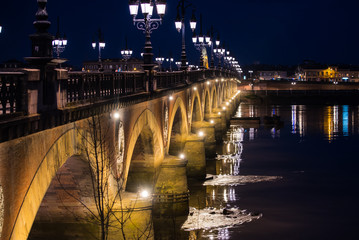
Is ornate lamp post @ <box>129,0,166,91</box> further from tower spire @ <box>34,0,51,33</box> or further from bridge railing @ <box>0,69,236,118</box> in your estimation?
tower spire @ <box>34,0,51,33</box>

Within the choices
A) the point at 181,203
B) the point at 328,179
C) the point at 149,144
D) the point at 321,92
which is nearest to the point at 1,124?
the point at 149,144

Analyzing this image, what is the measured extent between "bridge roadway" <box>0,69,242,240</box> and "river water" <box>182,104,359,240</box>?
3.01 metres

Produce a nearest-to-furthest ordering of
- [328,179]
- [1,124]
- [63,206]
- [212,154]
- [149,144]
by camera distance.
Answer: [1,124], [63,206], [149,144], [328,179], [212,154]

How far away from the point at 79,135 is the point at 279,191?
23.3 metres

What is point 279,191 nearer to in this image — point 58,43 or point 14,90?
point 58,43

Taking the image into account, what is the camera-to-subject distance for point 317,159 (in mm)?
49844

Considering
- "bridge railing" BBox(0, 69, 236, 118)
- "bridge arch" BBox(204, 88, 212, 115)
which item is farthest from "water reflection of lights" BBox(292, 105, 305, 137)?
"bridge railing" BBox(0, 69, 236, 118)

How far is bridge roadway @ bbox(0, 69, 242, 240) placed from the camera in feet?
31.9

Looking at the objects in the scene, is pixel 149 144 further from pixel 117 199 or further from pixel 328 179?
pixel 328 179

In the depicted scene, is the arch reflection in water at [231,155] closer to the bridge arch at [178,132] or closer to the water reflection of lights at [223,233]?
the bridge arch at [178,132]

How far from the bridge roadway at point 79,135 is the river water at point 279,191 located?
301 centimetres

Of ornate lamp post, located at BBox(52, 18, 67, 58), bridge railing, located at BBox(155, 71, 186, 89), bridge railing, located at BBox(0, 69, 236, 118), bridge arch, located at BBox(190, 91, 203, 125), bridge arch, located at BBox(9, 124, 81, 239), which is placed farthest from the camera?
bridge arch, located at BBox(190, 91, 203, 125)

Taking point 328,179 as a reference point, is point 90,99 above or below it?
above

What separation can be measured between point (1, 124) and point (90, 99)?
547 cm
